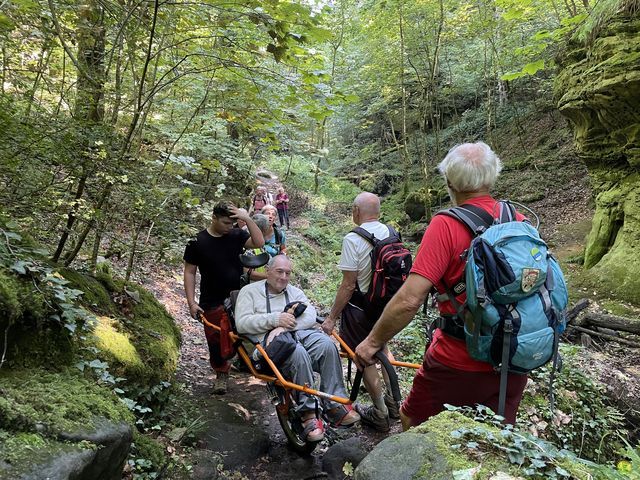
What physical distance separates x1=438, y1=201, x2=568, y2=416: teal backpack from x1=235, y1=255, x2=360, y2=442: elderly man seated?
5.12 feet

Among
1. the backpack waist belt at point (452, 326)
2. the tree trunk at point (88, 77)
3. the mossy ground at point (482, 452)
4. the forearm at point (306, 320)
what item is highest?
the tree trunk at point (88, 77)

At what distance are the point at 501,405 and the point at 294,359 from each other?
180cm

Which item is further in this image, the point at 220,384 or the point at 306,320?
the point at 220,384


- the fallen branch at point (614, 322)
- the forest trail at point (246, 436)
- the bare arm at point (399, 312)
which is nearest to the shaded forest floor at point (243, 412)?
the forest trail at point (246, 436)

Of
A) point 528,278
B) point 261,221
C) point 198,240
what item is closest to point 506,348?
point 528,278

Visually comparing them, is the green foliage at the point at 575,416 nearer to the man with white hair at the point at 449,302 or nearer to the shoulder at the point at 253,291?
the man with white hair at the point at 449,302

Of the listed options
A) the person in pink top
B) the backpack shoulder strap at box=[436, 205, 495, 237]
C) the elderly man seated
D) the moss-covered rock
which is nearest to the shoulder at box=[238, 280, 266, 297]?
the elderly man seated

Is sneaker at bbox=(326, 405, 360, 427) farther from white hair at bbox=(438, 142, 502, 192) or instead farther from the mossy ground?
white hair at bbox=(438, 142, 502, 192)

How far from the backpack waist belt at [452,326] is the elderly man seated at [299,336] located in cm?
133

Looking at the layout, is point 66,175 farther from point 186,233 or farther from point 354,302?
point 354,302

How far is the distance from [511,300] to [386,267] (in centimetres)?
163

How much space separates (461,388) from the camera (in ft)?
7.98

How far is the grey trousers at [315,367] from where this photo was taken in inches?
136

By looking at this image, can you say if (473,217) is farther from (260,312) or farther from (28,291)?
(28,291)
